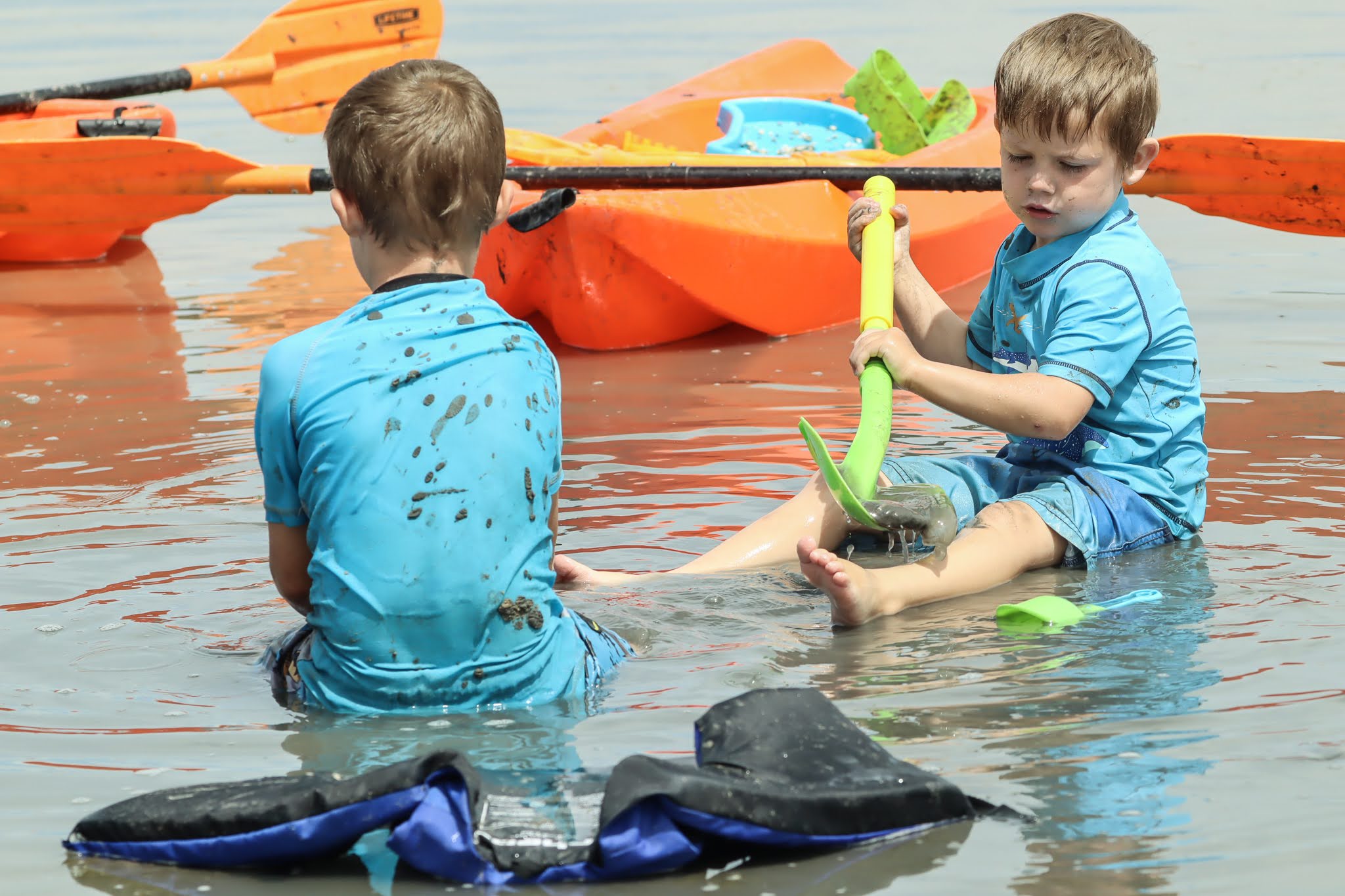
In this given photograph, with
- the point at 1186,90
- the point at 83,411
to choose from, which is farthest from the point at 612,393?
the point at 1186,90

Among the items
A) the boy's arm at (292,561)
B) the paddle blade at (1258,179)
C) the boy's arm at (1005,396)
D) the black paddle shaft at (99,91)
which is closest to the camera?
the boy's arm at (292,561)

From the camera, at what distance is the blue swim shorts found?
2.38 m

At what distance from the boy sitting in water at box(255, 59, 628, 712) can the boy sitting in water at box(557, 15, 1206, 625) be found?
76 centimetres

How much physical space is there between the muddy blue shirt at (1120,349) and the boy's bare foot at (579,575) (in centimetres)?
91

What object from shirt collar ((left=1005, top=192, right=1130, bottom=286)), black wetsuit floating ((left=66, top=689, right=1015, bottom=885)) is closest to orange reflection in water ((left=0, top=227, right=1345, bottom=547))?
shirt collar ((left=1005, top=192, right=1130, bottom=286))

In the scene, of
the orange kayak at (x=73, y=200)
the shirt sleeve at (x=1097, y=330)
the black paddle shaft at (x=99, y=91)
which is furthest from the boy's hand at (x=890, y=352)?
the black paddle shaft at (x=99, y=91)

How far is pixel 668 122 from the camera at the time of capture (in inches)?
263

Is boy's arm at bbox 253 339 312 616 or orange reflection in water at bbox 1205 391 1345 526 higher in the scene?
boy's arm at bbox 253 339 312 616

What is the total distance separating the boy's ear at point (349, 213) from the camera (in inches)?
86.4

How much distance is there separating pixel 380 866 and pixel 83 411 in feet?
9.81

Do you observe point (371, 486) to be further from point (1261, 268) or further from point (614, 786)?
point (1261, 268)

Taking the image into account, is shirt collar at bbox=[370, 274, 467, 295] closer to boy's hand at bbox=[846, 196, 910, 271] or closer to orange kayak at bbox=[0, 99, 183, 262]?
boy's hand at bbox=[846, 196, 910, 271]

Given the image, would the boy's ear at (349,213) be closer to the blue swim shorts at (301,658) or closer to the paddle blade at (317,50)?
the blue swim shorts at (301,658)

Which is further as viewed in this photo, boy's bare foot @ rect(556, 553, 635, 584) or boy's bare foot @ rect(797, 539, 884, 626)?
boy's bare foot @ rect(556, 553, 635, 584)
